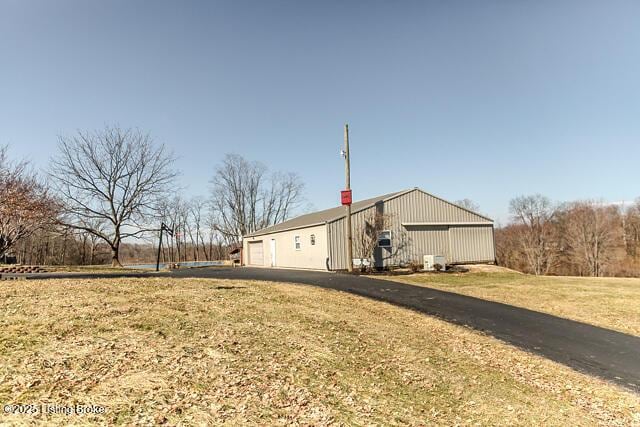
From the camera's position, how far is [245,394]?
157 inches

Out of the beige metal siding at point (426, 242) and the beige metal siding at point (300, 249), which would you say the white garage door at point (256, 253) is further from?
the beige metal siding at point (426, 242)

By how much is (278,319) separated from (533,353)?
496cm

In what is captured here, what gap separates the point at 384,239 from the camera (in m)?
21.1

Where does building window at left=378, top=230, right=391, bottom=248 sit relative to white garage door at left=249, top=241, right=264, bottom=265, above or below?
above

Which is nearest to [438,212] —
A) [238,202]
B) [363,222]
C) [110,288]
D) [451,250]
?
[451,250]

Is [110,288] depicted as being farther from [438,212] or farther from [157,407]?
[438,212]

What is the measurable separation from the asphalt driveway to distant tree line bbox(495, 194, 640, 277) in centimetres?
3705

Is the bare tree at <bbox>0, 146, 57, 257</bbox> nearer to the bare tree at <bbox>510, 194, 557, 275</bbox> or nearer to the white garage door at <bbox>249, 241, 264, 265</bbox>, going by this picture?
the white garage door at <bbox>249, 241, 264, 265</bbox>

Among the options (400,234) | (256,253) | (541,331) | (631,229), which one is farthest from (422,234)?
(631,229)

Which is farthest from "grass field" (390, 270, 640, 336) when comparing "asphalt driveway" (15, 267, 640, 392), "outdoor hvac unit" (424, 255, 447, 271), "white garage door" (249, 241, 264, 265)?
"white garage door" (249, 241, 264, 265)

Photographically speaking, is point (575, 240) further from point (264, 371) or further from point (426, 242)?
point (264, 371)

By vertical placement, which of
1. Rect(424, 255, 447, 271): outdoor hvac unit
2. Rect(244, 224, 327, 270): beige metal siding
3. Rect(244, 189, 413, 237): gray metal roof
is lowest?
Rect(424, 255, 447, 271): outdoor hvac unit

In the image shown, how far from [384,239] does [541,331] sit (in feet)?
43.2

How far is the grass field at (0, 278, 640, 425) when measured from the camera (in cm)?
366
